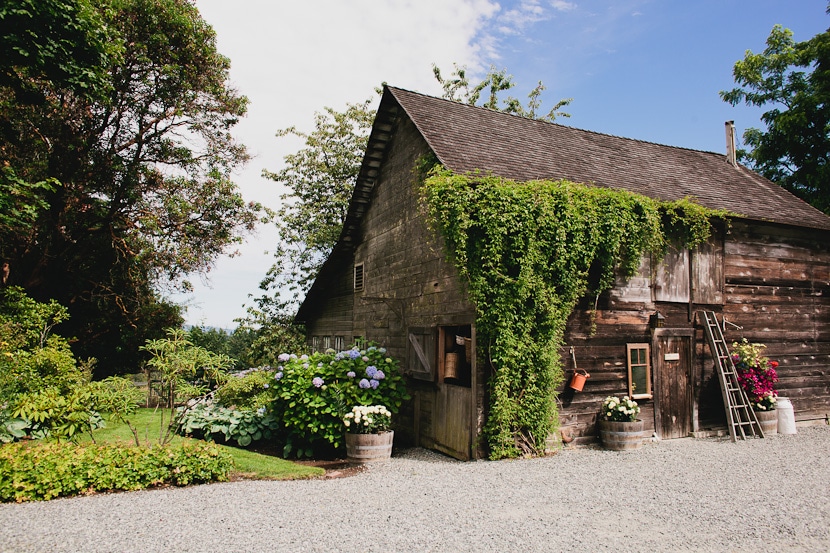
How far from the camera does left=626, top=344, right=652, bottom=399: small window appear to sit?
1095cm

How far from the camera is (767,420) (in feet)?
38.8

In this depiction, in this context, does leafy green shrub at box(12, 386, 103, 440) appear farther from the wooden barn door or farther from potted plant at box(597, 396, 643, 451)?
the wooden barn door

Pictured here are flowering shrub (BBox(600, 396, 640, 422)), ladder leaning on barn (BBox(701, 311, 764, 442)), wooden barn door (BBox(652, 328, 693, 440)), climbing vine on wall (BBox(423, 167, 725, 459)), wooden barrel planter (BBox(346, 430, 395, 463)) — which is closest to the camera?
climbing vine on wall (BBox(423, 167, 725, 459))

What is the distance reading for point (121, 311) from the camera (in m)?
19.8

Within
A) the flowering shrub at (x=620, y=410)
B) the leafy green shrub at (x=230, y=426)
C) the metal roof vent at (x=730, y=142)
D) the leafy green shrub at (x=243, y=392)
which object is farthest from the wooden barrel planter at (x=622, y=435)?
the metal roof vent at (x=730, y=142)

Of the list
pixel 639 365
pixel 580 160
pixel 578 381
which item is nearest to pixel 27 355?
pixel 578 381

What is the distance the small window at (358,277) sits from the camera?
16.0 meters

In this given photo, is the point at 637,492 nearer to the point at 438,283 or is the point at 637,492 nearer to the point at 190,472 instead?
the point at 438,283

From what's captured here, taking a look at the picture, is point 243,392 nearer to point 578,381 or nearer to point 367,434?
point 367,434

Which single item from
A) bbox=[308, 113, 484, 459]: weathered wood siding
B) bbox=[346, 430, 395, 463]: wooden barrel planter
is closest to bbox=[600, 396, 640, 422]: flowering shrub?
bbox=[308, 113, 484, 459]: weathered wood siding

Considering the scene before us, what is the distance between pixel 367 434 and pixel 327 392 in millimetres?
1234

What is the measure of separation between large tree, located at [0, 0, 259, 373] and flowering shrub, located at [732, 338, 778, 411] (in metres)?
16.1

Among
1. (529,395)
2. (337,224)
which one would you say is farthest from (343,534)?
(337,224)

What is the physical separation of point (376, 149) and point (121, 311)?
40.3 ft
